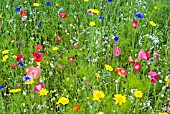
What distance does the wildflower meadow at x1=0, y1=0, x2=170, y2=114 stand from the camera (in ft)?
7.86

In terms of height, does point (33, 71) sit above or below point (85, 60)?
above

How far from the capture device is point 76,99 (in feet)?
8.37

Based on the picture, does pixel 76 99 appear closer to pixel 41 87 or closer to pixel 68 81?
pixel 68 81

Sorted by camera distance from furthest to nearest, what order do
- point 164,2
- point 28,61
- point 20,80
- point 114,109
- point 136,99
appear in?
1. point 164,2
2. point 28,61
3. point 20,80
4. point 136,99
5. point 114,109

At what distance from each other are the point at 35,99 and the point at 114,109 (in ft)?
1.74

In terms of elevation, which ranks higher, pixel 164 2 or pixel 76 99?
pixel 164 2

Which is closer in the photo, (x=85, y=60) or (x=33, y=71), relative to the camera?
(x=33, y=71)

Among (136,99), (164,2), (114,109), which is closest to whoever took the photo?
(114,109)

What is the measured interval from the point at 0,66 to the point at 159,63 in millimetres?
1188

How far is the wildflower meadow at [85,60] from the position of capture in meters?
2.40

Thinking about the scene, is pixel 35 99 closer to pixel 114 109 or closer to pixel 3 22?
pixel 114 109

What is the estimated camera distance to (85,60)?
2.97 meters

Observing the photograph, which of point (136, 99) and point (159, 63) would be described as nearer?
point (136, 99)

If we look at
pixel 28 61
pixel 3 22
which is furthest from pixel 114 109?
pixel 3 22
